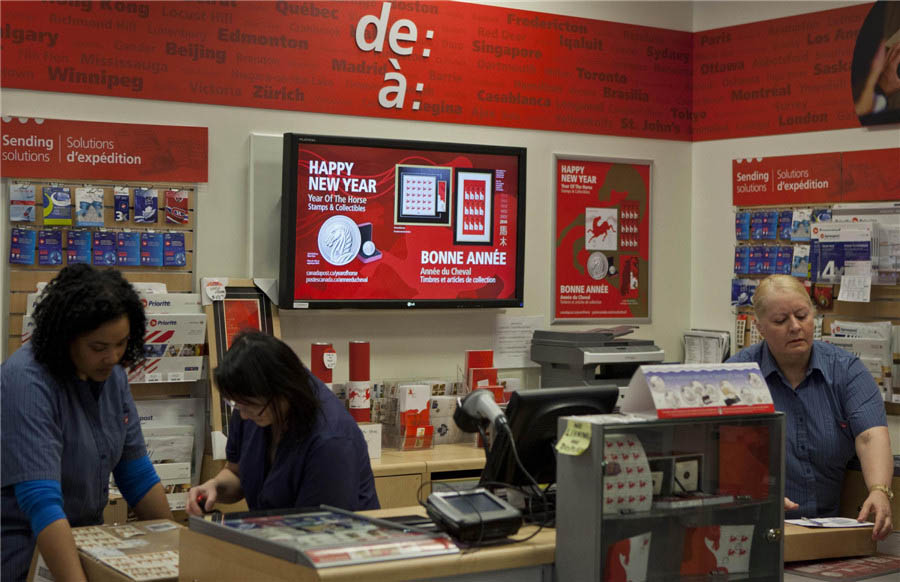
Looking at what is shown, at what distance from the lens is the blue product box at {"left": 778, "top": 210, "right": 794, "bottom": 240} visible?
216 inches

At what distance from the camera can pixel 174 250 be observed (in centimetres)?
459

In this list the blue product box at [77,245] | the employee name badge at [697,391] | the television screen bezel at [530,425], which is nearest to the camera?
the employee name badge at [697,391]

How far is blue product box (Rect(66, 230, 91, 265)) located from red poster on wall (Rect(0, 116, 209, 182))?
244 millimetres

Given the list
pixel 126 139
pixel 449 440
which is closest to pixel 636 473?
pixel 449 440

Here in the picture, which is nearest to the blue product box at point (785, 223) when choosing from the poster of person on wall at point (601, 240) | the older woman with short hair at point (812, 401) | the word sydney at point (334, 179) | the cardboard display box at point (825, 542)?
the poster of person on wall at point (601, 240)

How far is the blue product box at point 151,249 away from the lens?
4.52 meters

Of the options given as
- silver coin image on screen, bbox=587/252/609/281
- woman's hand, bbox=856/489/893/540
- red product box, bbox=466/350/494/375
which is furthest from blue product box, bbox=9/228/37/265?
woman's hand, bbox=856/489/893/540

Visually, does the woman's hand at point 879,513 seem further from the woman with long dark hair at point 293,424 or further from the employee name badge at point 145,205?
the employee name badge at point 145,205

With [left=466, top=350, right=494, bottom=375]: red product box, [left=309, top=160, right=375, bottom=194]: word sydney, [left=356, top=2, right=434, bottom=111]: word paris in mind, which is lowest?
[left=466, top=350, right=494, bottom=375]: red product box

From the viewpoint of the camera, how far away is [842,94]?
17.6ft

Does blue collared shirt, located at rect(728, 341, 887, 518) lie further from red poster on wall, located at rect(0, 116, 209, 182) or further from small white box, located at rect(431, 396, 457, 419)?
red poster on wall, located at rect(0, 116, 209, 182)

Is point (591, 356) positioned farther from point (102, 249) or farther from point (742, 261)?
point (102, 249)

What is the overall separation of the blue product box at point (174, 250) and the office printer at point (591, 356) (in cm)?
193

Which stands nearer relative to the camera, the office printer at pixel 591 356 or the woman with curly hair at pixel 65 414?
the woman with curly hair at pixel 65 414
